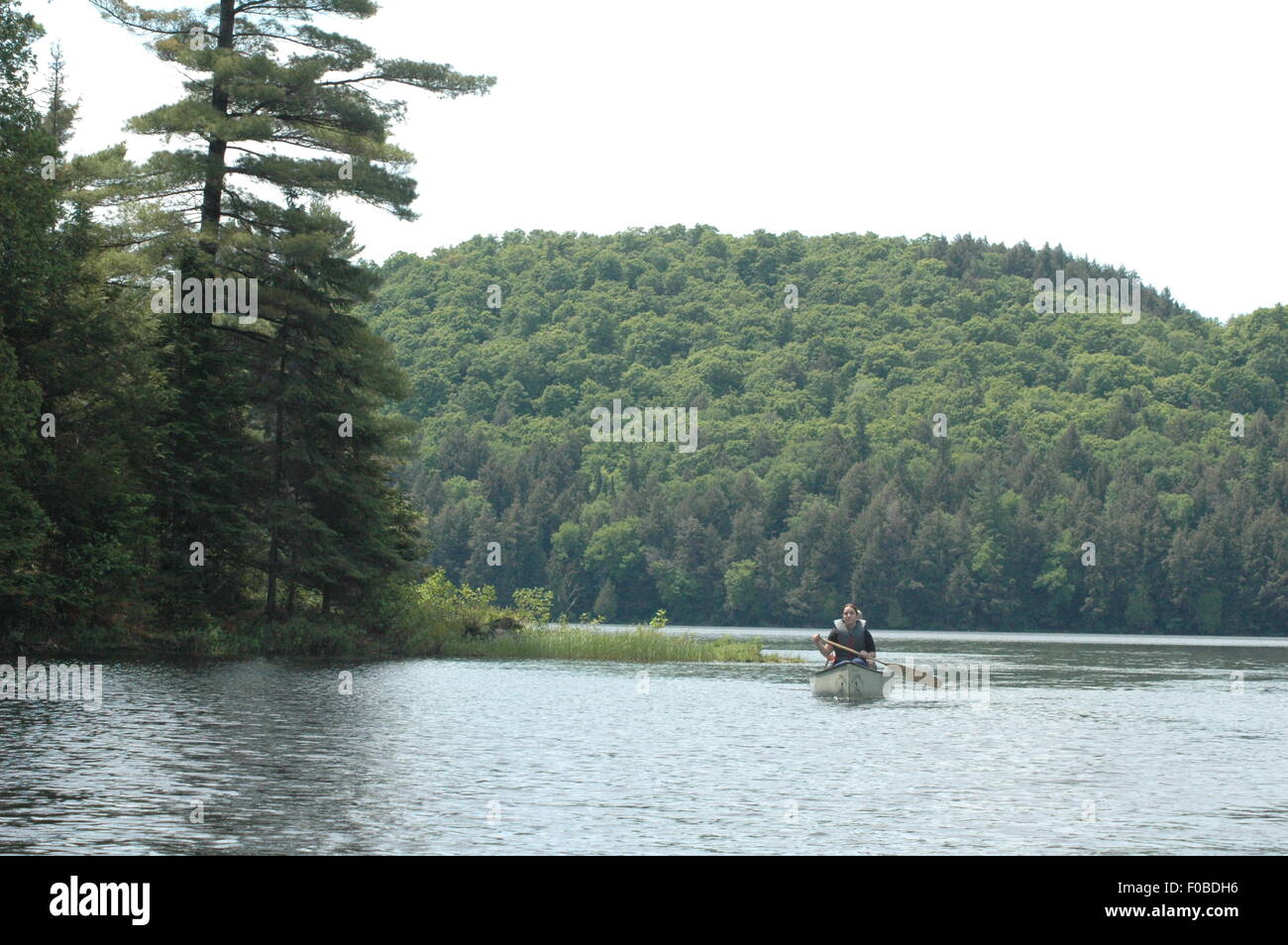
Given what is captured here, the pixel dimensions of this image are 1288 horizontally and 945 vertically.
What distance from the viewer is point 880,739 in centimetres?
3312

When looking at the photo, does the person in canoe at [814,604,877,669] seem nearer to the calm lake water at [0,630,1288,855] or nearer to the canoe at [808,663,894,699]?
the canoe at [808,663,894,699]

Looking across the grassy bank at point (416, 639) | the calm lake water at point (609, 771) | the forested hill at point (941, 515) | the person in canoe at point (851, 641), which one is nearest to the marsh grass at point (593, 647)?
the grassy bank at point (416, 639)

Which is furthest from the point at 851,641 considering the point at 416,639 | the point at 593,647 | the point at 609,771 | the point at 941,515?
the point at 941,515

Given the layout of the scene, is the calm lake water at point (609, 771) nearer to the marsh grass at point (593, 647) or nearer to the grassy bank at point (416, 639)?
the grassy bank at point (416, 639)

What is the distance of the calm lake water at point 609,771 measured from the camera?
1981 cm

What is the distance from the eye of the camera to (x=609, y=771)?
26.6 m

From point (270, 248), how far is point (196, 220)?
3272mm

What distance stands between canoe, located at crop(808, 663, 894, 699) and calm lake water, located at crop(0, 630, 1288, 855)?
71 centimetres

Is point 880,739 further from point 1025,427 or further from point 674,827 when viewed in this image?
point 1025,427

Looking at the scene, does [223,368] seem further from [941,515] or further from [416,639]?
[941,515]

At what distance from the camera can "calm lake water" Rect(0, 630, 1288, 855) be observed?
65.0ft

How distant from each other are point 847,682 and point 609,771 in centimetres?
1857

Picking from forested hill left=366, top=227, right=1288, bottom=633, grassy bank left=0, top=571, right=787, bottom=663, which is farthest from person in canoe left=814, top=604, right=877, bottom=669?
forested hill left=366, top=227, right=1288, bottom=633
